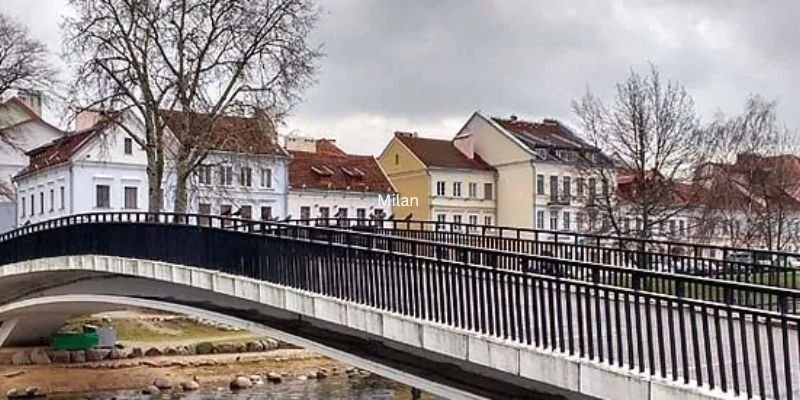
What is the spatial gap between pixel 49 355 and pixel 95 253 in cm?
1349

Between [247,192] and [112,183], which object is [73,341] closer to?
[112,183]

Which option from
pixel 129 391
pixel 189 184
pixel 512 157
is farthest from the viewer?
pixel 512 157

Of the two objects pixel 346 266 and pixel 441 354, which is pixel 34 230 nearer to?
pixel 346 266

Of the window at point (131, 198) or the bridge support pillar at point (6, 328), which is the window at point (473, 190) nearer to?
the window at point (131, 198)

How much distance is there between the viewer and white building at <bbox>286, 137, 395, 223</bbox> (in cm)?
5831

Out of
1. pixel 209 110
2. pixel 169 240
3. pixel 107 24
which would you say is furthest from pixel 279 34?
pixel 169 240

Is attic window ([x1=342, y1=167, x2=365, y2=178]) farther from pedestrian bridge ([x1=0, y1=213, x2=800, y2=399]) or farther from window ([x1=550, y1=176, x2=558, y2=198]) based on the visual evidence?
pedestrian bridge ([x1=0, y1=213, x2=800, y2=399])

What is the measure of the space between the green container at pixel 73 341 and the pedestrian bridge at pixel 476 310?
14925 mm

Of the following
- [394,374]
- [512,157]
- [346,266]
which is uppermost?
[512,157]

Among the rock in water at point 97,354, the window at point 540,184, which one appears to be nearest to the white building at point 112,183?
the rock in water at point 97,354

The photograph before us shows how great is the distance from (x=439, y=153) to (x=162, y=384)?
3725 centimetres

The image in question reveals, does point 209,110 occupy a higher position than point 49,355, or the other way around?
point 209,110

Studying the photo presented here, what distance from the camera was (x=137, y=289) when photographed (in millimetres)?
22375

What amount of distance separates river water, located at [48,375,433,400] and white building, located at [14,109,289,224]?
12.6m
